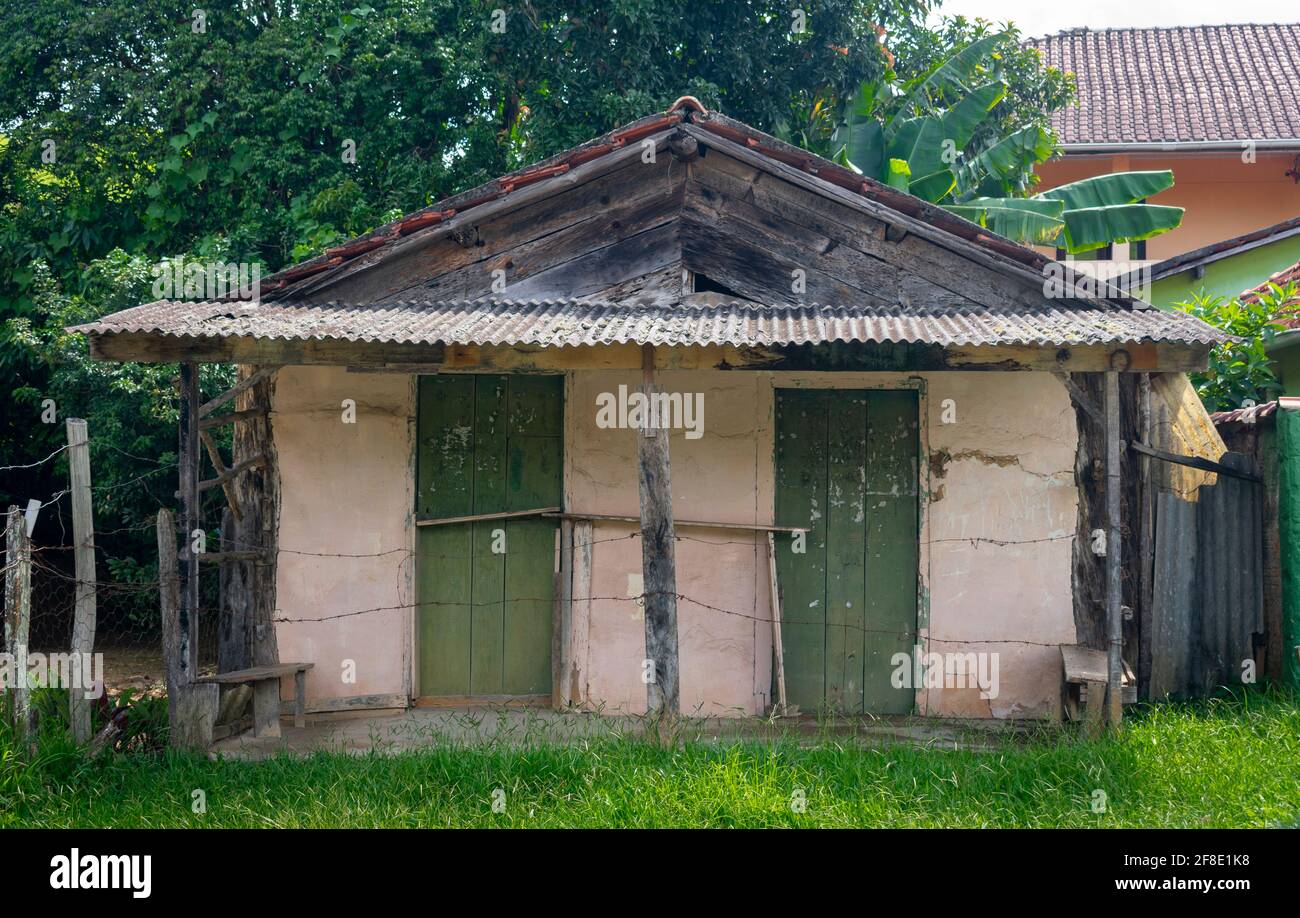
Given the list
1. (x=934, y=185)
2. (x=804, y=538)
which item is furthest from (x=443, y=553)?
Result: (x=934, y=185)

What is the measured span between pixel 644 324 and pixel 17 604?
3.74m

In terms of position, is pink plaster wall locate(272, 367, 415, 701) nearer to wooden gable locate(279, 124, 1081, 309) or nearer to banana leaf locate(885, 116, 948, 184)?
wooden gable locate(279, 124, 1081, 309)

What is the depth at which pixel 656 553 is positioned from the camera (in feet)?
21.8

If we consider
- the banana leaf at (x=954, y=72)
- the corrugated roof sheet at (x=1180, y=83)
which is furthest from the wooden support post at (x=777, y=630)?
the corrugated roof sheet at (x=1180, y=83)

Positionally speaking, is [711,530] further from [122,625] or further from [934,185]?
[122,625]

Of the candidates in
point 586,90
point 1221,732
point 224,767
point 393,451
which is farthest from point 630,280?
point 586,90

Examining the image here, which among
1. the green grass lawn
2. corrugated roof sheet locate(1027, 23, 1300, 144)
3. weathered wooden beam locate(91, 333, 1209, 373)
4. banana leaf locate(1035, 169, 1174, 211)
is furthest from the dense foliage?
corrugated roof sheet locate(1027, 23, 1300, 144)

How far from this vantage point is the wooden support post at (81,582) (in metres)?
6.13

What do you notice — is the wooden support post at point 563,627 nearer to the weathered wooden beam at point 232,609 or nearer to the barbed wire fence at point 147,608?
the barbed wire fence at point 147,608

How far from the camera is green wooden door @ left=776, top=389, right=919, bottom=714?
7766mm

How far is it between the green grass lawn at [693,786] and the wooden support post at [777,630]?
3.78 ft
